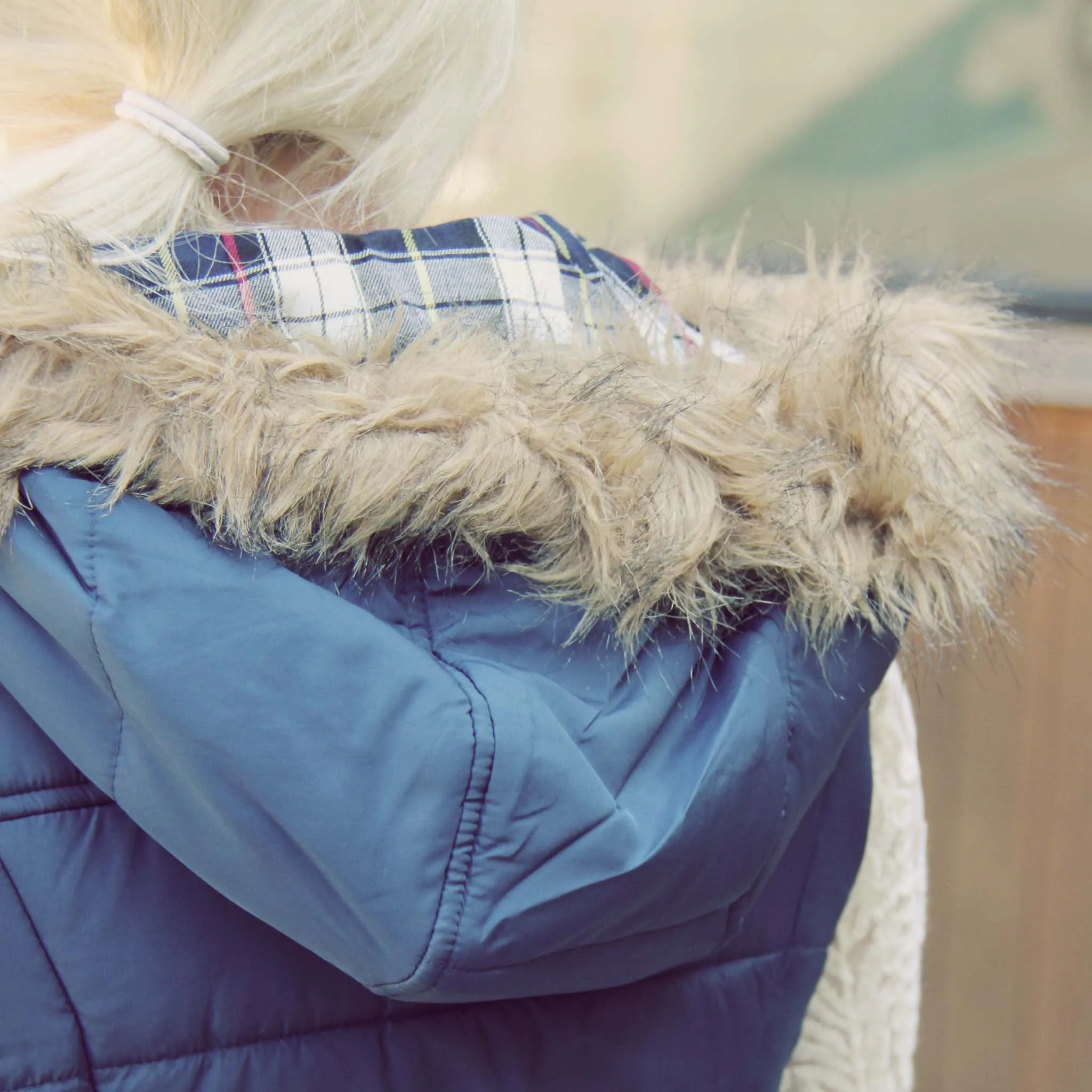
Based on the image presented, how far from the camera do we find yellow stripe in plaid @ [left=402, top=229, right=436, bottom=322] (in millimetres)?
554

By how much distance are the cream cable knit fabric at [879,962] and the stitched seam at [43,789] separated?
538 mm

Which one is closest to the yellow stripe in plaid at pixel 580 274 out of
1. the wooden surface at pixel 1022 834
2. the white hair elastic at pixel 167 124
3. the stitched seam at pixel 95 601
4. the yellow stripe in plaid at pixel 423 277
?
the yellow stripe in plaid at pixel 423 277

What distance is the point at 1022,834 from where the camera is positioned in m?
1.58

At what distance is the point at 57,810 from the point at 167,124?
1.24 feet

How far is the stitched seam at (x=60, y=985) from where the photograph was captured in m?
0.49

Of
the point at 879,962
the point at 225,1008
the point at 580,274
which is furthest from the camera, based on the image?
the point at 879,962

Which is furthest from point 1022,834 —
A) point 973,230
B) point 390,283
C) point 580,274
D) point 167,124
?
point 167,124

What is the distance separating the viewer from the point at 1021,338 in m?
0.77

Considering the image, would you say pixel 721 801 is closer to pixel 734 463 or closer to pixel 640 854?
pixel 640 854

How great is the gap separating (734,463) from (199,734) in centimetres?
30

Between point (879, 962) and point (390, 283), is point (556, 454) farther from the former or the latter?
point (879, 962)

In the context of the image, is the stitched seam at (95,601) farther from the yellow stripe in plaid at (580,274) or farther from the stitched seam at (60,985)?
the yellow stripe in plaid at (580,274)

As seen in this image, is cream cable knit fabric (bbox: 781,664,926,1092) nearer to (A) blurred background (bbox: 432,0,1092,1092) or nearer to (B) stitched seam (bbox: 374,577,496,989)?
(B) stitched seam (bbox: 374,577,496,989)

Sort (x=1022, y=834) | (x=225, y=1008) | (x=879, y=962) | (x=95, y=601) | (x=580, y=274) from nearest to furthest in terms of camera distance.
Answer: (x=95, y=601), (x=225, y=1008), (x=580, y=274), (x=879, y=962), (x=1022, y=834)
